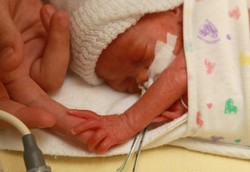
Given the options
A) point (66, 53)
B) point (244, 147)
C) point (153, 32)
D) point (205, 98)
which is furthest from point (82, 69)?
point (244, 147)

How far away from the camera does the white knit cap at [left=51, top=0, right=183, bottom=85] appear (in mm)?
955

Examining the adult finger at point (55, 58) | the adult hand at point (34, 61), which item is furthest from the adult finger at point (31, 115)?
the adult finger at point (55, 58)

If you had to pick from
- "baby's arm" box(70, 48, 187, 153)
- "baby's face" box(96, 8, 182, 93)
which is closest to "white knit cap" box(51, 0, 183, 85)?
"baby's face" box(96, 8, 182, 93)

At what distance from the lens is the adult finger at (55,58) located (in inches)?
37.5

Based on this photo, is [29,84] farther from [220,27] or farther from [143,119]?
[220,27]

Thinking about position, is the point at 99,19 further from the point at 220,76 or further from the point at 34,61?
the point at 220,76

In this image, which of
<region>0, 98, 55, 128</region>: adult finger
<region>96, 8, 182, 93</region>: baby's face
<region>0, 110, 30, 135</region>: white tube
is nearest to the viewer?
<region>0, 110, 30, 135</region>: white tube

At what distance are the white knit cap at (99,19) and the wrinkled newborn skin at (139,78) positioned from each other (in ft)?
0.09

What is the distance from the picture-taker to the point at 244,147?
0.96m

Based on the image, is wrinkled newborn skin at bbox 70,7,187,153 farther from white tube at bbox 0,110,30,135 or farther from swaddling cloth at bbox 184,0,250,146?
white tube at bbox 0,110,30,135

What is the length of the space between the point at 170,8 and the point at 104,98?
291mm

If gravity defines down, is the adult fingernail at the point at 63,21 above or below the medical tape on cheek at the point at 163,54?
above

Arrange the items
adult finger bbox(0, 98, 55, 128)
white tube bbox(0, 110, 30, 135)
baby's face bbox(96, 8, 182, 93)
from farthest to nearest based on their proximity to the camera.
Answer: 1. baby's face bbox(96, 8, 182, 93)
2. adult finger bbox(0, 98, 55, 128)
3. white tube bbox(0, 110, 30, 135)

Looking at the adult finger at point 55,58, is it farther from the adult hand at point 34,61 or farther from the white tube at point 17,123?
the white tube at point 17,123
